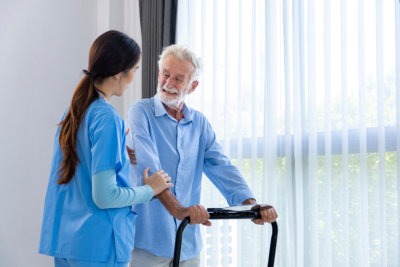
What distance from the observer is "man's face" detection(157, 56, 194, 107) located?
7.50ft

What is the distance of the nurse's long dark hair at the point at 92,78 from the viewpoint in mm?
1672

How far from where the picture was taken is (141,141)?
206cm

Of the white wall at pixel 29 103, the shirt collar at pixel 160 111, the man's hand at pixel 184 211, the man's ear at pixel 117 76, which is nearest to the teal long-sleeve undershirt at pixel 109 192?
the man's hand at pixel 184 211

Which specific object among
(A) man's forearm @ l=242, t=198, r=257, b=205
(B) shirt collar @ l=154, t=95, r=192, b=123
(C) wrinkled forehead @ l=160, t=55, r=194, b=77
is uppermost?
(C) wrinkled forehead @ l=160, t=55, r=194, b=77

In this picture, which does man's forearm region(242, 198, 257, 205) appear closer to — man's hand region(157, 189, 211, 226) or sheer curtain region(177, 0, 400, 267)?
man's hand region(157, 189, 211, 226)

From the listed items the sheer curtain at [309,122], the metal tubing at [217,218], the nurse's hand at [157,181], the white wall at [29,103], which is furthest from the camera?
the white wall at [29,103]

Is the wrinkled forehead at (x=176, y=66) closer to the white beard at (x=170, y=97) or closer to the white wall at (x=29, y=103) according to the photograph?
the white beard at (x=170, y=97)

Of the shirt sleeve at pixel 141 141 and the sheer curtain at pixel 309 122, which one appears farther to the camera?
the sheer curtain at pixel 309 122

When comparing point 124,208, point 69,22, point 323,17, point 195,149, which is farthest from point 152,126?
point 69,22

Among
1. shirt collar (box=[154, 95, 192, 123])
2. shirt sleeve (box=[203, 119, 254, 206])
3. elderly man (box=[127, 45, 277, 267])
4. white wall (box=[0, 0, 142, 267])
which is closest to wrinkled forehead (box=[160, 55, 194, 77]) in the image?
elderly man (box=[127, 45, 277, 267])

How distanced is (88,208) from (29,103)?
2.14m

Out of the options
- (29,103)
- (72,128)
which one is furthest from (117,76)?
(29,103)

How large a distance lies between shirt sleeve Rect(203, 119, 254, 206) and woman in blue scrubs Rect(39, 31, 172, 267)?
23.7 inches

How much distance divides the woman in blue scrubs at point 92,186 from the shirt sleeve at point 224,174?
0.60 m
